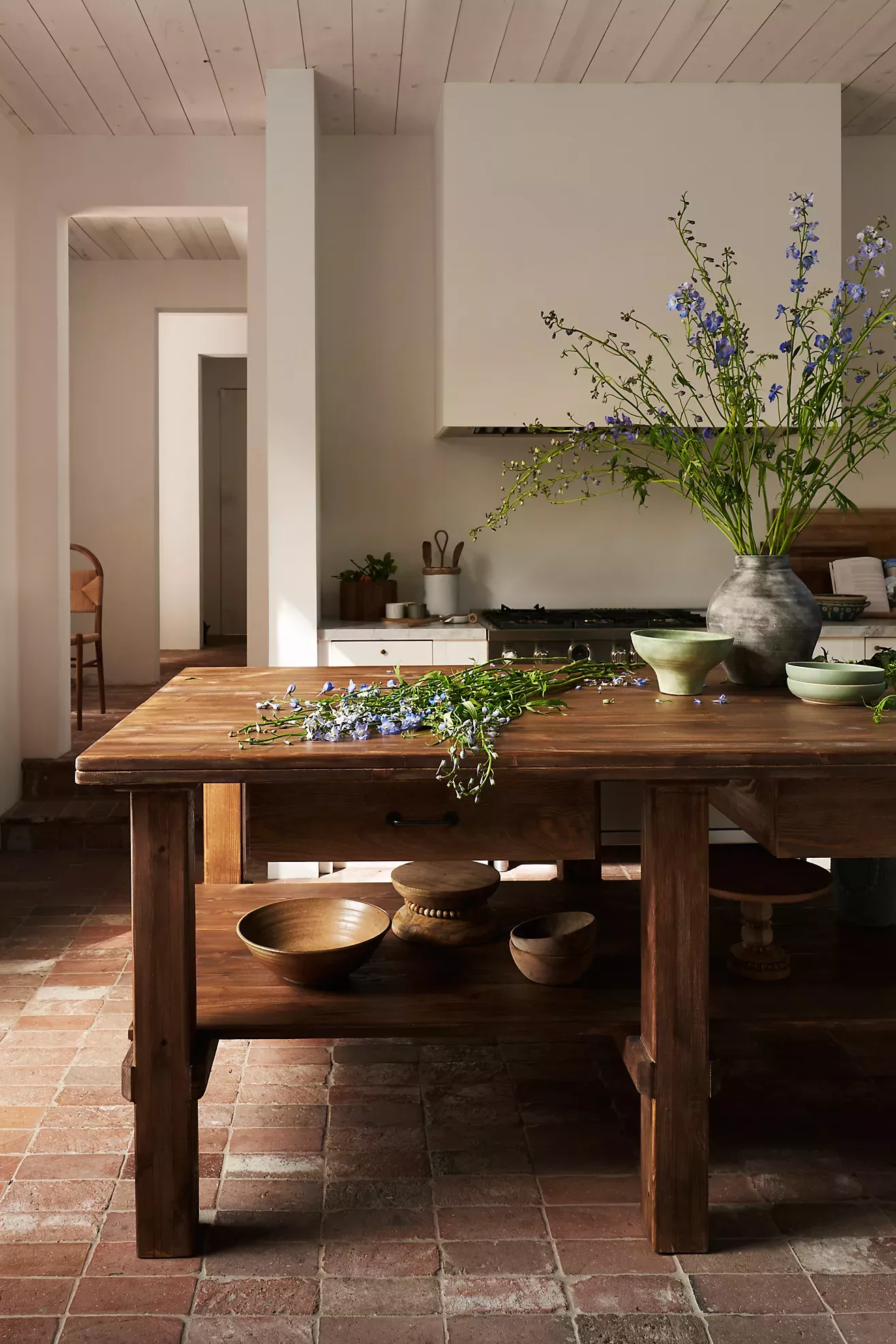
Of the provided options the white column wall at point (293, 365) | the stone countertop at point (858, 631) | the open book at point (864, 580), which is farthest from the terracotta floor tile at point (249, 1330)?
the open book at point (864, 580)

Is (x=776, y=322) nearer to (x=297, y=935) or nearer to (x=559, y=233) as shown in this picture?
(x=559, y=233)

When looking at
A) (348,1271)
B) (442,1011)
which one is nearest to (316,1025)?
(442,1011)

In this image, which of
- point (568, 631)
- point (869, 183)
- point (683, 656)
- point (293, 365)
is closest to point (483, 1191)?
point (683, 656)

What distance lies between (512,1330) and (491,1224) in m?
0.28

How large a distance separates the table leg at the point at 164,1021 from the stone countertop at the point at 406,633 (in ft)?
8.05

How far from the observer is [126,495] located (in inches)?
307

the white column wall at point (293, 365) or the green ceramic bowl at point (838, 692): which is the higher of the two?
the white column wall at point (293, 365)

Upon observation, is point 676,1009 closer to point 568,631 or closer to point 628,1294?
point 628,1294

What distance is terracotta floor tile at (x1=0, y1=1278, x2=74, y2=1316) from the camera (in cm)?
175

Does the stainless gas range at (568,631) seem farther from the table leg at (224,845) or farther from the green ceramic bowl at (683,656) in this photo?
the green ceramic bowl at (683,656)

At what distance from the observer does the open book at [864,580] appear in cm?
468

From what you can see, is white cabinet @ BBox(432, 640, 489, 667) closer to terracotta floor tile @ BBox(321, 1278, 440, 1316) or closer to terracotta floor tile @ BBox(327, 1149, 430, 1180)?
terracotta floor tile @ BBox(327, 1149, 430, 1180)

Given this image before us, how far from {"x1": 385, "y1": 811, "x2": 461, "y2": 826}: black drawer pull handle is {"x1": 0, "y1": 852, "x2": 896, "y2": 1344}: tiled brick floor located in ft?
2.25

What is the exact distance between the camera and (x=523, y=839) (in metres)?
1.91
